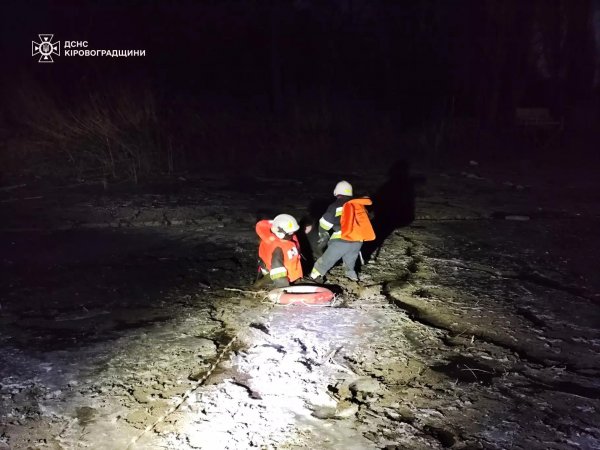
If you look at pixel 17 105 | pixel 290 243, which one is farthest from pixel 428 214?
pixel 17 105

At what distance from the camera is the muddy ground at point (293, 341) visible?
2973 millimetres

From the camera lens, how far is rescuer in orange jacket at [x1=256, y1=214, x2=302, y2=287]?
15.3 feet

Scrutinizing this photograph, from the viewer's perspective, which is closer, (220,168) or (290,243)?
(290,243)

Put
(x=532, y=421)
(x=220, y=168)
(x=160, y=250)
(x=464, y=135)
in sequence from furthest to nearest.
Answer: (x=464, y=135)
(x=220, y=168)
(x=160, y=250)
(x=532, y=421)

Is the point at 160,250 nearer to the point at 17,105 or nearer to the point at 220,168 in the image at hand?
the point at 220,168

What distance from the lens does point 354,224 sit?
16.1 feet

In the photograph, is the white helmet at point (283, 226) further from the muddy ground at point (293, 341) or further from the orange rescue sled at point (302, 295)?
the muddy ground at point (293, 341)

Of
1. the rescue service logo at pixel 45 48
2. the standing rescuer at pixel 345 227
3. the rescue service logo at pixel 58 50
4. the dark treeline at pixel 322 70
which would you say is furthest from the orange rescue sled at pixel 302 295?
the rescue service logo at pixel 45 48

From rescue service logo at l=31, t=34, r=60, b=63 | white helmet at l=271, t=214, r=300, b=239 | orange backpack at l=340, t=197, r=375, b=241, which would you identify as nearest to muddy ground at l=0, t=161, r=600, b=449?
orange backpack at l=340, t=197, r=375, b=241

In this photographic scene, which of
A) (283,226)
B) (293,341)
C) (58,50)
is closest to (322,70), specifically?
(58,50)

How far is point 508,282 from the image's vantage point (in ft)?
16.6

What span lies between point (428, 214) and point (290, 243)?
3.36 metres

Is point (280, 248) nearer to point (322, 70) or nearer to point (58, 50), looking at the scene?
point (322, 70)

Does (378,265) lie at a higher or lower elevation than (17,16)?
lower
